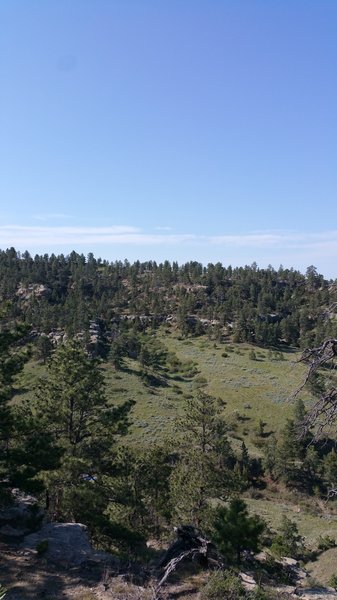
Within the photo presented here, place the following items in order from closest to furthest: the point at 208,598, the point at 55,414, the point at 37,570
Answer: the point at 208,598
the point at 37,570
the point at 55,414

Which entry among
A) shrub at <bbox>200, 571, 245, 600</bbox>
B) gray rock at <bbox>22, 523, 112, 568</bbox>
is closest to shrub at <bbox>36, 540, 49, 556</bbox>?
gray rock at <bbox>22, 523, 112, 568</bbox>

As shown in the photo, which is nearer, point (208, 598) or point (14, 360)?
point (208, 598)

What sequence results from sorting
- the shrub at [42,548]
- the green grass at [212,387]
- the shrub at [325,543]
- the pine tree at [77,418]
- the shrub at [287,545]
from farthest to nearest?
the green grass at [212,387], the shrub at [325,543], the shrub at [287,545], the pine tree at [77,418], the shrub at [42,548]

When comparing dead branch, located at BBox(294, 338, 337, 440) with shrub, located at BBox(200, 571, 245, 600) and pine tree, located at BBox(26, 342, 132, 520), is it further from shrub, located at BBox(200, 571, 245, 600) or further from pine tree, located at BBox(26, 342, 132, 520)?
pine tree, located at BBox(26, 342, 132, 520)

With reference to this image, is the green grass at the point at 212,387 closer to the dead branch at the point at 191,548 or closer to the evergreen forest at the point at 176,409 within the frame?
the evergreen forest at the point at 176,409

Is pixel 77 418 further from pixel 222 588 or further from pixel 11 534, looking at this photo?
pixel 222 588

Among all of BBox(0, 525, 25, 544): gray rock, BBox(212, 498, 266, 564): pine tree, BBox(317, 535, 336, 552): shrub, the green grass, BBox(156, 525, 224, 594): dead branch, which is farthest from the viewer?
the green grass

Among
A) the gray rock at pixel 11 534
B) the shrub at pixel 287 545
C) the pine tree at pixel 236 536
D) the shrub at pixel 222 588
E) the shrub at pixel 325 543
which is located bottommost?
the shrub at pixel 325 543

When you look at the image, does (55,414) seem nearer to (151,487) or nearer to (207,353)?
(151,487)

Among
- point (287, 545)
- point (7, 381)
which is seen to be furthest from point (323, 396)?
point (287, 545)

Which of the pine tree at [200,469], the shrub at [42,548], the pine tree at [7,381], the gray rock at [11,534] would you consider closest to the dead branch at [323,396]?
the shrub at [42,548]

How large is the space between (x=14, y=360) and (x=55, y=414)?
519cm

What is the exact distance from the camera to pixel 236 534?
15.2 metres

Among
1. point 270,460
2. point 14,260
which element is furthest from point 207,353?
point 14,260
